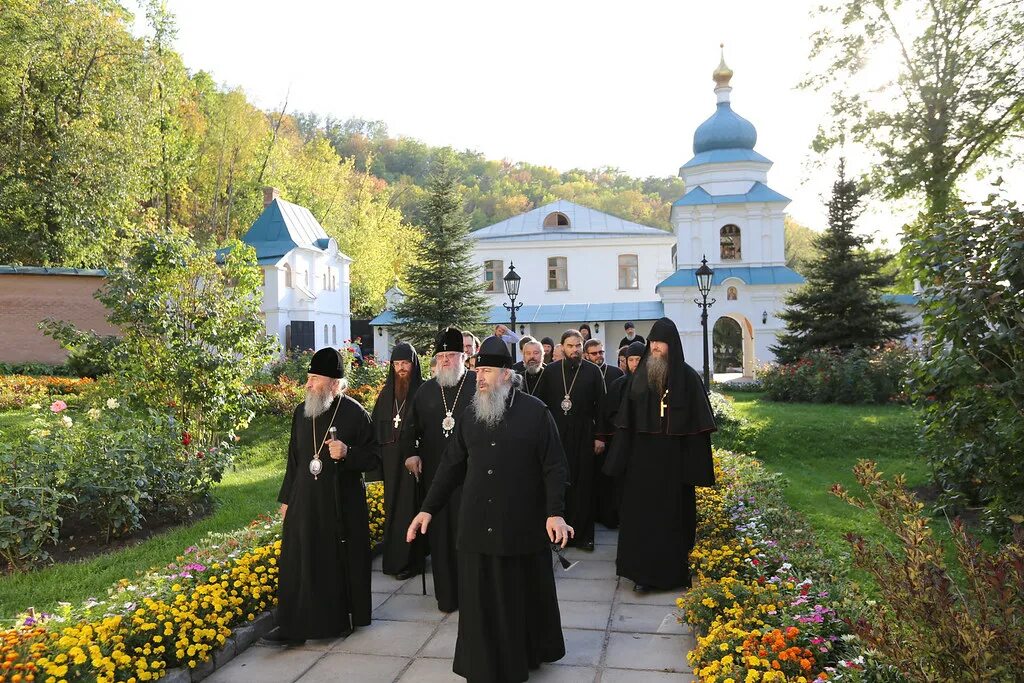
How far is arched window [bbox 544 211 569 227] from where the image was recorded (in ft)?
138

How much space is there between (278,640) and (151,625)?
0.95m

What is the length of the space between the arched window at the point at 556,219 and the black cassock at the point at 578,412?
34110 millimetres

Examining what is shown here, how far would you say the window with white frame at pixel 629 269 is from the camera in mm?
40969

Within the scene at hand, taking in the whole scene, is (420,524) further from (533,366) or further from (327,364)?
(533,366)

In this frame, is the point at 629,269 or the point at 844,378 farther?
the point at 629,269

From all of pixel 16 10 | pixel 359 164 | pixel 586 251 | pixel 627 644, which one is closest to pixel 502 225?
pixel 586 251

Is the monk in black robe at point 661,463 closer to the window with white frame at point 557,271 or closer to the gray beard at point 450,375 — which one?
the gray beard at point 450,375

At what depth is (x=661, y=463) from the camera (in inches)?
257

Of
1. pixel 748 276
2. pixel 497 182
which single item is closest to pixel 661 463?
pixel 748 276

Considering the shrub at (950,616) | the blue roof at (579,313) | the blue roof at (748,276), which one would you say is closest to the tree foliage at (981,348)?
the shrub at (950,616)

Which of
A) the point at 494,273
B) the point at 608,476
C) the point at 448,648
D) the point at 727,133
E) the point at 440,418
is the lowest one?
the point at 448,648

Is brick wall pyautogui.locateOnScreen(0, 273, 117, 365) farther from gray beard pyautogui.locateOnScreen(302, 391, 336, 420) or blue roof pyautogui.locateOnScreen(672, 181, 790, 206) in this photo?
blue roof pyautogui.locateOnScreen(672, 181, 790, 206)

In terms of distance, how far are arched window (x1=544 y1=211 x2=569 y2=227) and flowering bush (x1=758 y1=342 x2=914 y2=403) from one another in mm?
21888

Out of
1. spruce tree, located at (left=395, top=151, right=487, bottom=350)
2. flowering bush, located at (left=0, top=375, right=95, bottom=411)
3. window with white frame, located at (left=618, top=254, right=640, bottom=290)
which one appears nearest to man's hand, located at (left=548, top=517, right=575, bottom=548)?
flowering bush, located at (left=0, top=375, right=95, bottom=411)
